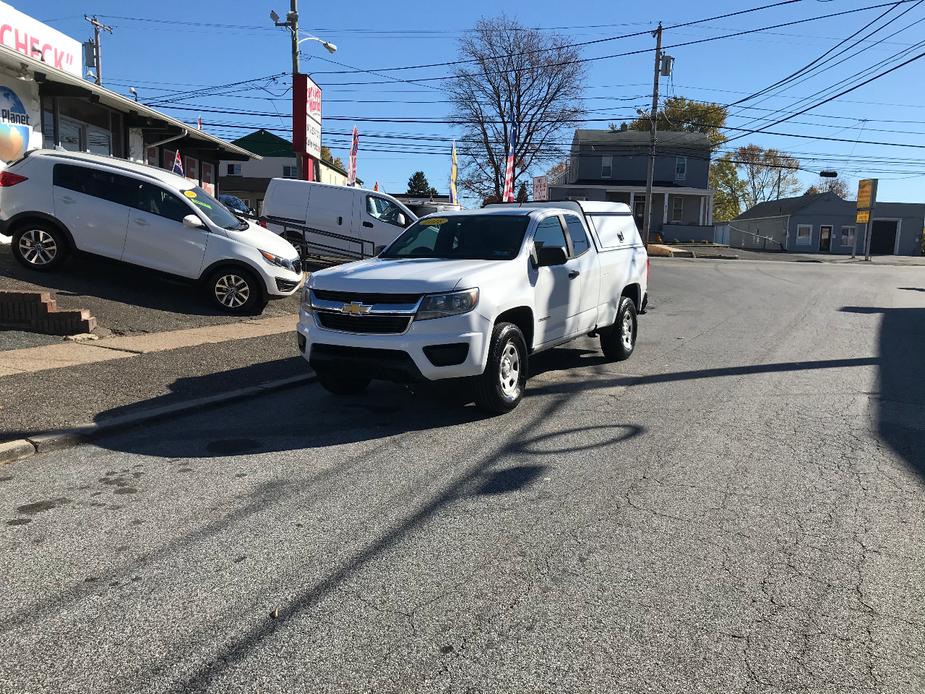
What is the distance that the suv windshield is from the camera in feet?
39.1

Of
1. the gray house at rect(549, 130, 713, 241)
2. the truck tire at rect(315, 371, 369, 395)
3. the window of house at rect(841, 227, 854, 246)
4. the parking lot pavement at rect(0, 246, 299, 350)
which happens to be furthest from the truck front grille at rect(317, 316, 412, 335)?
the window of house at rect(841, 227, 854, 246)

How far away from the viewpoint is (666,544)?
13.3ft

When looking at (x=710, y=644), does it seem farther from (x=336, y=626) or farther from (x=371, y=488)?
(x=371, y=488)

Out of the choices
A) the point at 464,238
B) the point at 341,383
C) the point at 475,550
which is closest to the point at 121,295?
the point at 341,383

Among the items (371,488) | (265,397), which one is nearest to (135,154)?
(265,397)

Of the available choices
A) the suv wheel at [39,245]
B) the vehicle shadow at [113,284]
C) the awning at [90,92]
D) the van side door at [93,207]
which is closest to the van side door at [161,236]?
the van side door at [93,207]

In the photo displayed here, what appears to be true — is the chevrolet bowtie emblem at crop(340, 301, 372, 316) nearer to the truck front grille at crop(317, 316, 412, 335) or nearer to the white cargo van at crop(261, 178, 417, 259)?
the truck front grille at crop(317, 316, 412, 335)

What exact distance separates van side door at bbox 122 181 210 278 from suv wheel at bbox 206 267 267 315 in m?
0.35

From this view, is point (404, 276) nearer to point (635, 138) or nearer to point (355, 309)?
point (355, 309)

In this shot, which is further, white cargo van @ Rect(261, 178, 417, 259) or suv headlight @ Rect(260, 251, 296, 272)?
white cargo van @ Rect(261, 178, 417, 259)

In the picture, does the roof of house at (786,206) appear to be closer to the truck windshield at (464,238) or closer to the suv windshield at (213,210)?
the suv windshield at (213,210)

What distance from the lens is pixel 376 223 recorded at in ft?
64.6

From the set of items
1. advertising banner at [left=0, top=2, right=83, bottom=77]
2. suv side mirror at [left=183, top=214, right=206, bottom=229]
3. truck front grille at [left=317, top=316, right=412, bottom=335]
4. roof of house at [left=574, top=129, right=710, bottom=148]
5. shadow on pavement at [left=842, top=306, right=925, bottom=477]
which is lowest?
shadow on pavement at [left=842, top=306, right=925, bottom=477]

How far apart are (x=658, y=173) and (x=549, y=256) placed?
4995 cm
